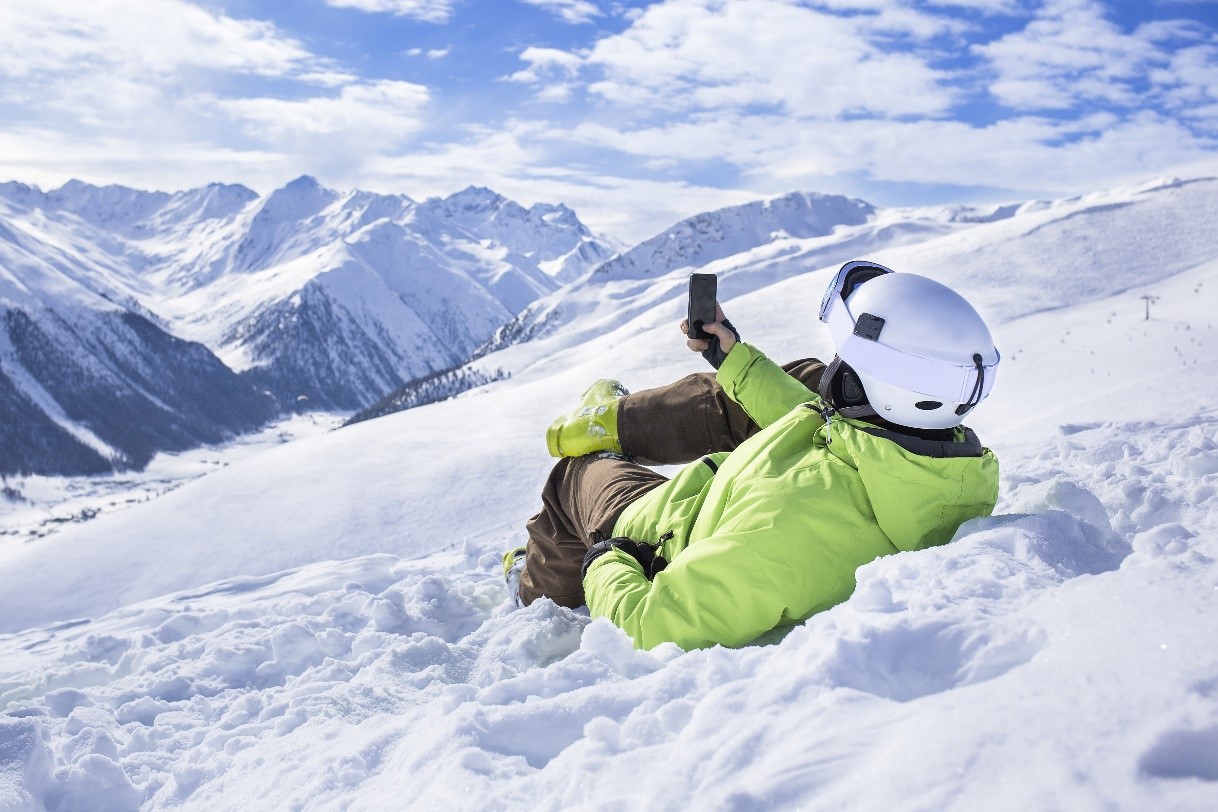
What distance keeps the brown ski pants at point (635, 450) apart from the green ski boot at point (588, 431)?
42mm

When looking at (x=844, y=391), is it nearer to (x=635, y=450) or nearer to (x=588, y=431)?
(x=635, y=450)

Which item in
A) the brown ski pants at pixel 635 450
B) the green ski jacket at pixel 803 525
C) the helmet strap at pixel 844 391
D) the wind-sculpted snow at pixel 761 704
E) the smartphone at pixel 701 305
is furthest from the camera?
the brown ski pants at pixel 635 450

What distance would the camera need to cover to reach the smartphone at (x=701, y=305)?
13.4 ft

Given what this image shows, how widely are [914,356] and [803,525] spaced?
711mm

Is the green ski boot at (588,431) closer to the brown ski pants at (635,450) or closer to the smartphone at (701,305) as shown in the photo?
the brown ski pants at (635,450)

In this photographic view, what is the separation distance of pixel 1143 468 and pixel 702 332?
2.88m

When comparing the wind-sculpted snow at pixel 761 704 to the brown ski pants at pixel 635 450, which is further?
the brown ski pants at pixel 635 450

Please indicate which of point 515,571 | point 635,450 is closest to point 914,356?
point 635,450

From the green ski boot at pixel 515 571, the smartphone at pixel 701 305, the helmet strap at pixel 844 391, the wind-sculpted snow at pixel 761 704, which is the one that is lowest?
the green ski boot at pixel 515 571

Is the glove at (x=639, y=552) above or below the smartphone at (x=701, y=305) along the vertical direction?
below

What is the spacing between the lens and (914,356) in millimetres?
2873

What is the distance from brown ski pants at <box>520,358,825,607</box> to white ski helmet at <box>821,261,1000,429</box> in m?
1.41

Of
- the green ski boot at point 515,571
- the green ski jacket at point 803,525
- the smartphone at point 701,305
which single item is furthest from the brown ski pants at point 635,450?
the green ski jacket at point 803,525

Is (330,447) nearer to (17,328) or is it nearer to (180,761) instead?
(180,761)
